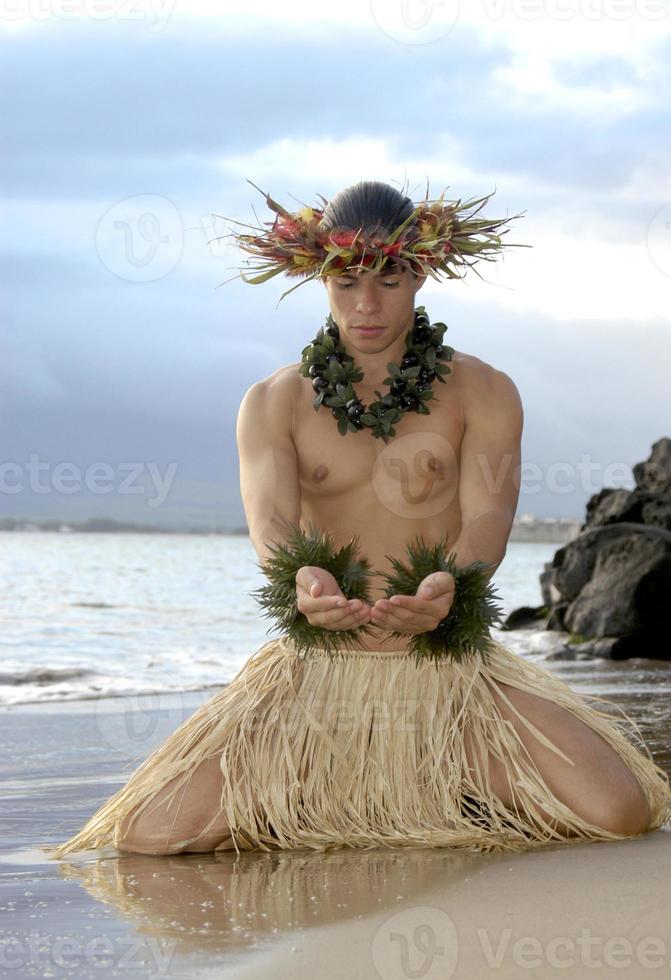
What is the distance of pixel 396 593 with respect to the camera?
10.8 ft

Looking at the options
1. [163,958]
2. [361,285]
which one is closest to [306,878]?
[163,958]

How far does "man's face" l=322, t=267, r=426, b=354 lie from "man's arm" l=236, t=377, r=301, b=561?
30 centimetres

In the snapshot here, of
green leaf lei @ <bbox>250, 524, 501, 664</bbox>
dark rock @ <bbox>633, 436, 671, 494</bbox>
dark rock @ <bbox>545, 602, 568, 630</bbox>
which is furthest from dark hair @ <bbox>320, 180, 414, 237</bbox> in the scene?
dark rock @ <bbox>633, 436, 671, 494</bbox>

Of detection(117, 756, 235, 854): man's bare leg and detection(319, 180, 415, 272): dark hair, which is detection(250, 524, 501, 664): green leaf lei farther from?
detection(319, 180, 415, 272): dark hair

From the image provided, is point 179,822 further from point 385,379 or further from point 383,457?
point 385,379

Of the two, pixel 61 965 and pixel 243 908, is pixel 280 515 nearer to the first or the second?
pixel 243 908

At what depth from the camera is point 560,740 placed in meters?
3.24

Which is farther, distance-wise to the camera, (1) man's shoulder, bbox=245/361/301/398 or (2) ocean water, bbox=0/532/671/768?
(2) ocean water, bbox=0/532/671/768

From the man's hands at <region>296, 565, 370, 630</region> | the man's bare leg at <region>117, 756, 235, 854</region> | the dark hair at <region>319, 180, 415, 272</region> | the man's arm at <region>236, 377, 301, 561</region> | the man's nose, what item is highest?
the dark hair at <region>319, 180, 415, 272</region>

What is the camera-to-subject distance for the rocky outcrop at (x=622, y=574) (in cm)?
905

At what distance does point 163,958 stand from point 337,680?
1.32 meters

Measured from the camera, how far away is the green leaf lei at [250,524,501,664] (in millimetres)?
3232

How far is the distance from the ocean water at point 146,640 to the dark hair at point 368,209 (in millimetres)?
1088

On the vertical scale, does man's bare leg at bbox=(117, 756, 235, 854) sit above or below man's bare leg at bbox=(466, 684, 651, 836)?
below
